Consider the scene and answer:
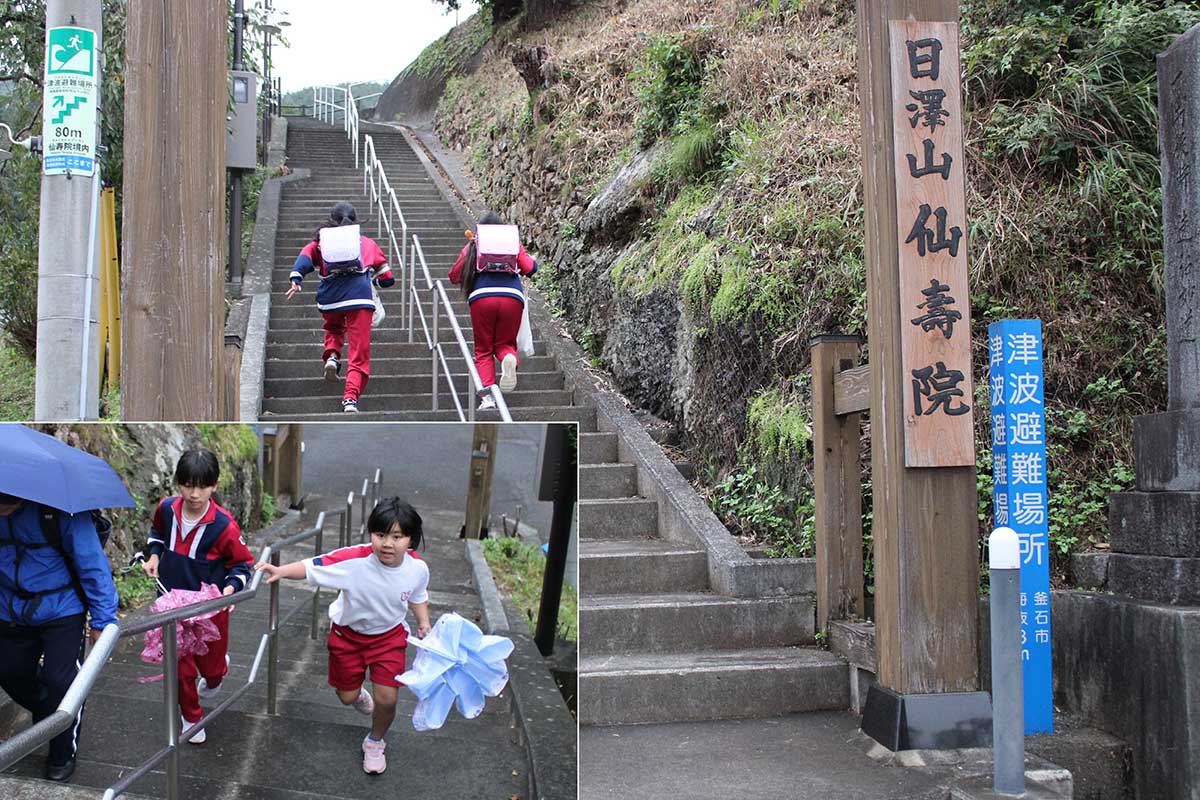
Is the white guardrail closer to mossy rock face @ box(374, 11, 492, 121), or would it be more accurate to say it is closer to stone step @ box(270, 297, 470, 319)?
stone step @ box(270, 297, 470, 319)

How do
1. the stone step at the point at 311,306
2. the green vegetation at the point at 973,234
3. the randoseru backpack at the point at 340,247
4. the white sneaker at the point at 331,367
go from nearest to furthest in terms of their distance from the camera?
the green vegetation at the point at 973,234
the randoseru backpack at the point at 340,247
the white sneaker at the point at 331,367
the stone step at the point at 311,306

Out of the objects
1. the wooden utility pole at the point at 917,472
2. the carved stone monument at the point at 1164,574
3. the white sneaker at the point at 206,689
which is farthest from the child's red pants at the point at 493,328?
the carved stone monument at the point at 1164,574

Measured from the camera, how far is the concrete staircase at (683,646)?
4.63 metres

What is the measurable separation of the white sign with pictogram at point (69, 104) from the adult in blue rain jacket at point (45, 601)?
2.67m

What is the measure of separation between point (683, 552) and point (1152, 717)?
2444 mm

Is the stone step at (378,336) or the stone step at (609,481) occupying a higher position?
the stone step at (378,336)

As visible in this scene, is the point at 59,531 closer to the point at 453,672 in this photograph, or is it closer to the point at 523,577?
the point at 453,672

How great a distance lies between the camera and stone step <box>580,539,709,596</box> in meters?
5.51

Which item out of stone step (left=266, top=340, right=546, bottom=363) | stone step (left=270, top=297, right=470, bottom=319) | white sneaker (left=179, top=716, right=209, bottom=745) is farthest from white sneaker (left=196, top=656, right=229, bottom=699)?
stone step (left=270, top=297, right=470, bottom=319)

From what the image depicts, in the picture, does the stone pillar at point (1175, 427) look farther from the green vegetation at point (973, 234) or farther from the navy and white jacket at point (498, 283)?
the navy and white jacket at point (498, 283)

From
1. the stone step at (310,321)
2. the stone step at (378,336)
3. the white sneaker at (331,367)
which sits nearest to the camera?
the white sneaker at (331,367)

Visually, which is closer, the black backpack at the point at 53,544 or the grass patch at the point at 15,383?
the black backpack at the point at 53,544

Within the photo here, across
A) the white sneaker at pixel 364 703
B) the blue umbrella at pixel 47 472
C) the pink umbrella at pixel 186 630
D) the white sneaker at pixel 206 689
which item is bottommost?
the white sneaker at pixel 364 703

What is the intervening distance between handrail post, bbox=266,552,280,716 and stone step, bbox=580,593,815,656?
1588 millimetres
